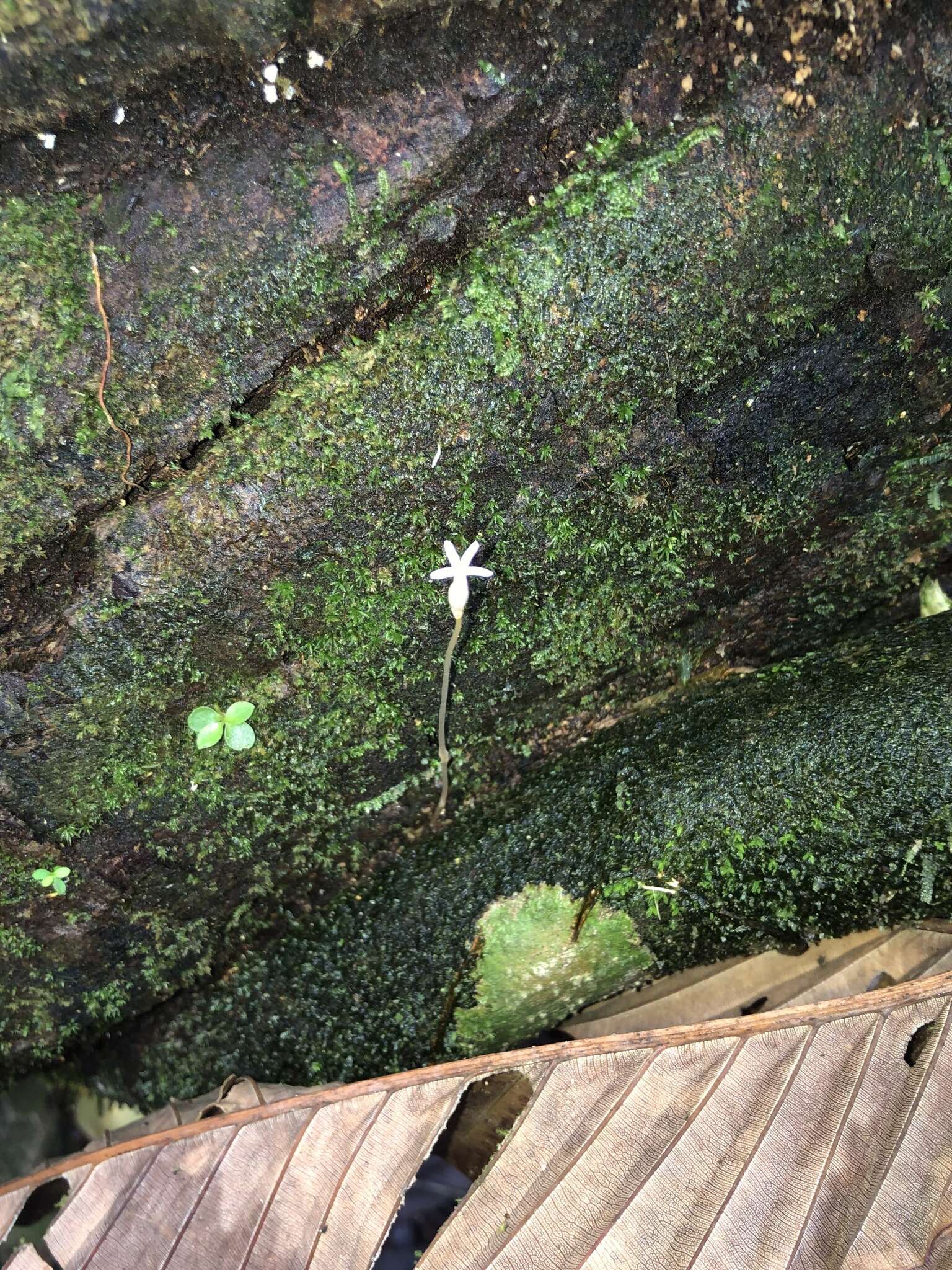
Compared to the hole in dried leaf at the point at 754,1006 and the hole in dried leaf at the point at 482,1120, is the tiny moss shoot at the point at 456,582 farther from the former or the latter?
the hole in dried leaf at the point at 754,1006

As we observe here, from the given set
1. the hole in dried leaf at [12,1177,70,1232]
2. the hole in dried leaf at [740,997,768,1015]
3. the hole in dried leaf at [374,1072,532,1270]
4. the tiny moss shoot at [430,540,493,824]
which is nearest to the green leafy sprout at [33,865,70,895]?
the hole in dried leaf at [12,1177,70,1232]

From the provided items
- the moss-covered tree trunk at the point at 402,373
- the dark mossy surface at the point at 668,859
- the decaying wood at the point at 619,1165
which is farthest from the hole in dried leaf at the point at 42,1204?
the moss-covered tree trunk at the point at 402,373

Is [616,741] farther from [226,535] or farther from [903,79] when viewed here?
[903,79]

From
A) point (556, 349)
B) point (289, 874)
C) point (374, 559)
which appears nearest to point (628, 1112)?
point (289, 874)

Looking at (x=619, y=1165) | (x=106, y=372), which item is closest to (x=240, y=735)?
(x=106, y=372)

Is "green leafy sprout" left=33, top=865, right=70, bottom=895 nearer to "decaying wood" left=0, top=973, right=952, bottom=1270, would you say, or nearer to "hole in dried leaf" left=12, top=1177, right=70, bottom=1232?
"decaying wood" left=0, top=973, right=952, bottom=1270

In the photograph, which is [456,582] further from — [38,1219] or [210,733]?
[38,1219]
